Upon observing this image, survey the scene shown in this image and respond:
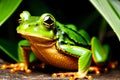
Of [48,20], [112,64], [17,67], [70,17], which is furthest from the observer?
[70,17]

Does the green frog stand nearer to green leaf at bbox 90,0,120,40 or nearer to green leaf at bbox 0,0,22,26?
green leaf at bbox 0,0,22,26

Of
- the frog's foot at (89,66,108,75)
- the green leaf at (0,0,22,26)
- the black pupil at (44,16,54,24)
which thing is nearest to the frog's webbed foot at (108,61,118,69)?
the frog's foot at (89,66,108,75)

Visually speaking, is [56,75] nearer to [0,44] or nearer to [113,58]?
[0,44]

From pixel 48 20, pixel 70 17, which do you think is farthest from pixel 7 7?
pixel 70 17

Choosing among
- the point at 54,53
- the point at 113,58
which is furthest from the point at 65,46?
the point at 113,58

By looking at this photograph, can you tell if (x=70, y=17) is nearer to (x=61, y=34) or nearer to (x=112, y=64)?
(x=112, y=64)
